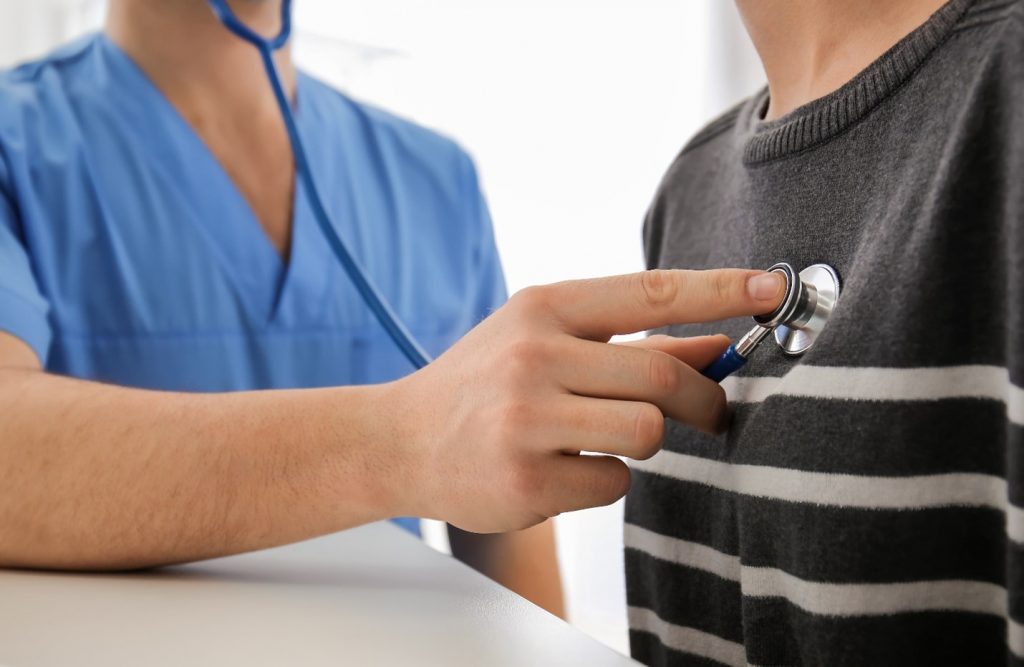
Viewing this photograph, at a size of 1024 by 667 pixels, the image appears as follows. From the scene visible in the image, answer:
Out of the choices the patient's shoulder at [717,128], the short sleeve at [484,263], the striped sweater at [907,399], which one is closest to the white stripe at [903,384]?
the striped sweater at [907,399]

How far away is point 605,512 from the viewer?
4.81ft

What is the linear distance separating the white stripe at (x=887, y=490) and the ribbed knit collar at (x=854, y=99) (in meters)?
0.21

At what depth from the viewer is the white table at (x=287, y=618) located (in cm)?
46

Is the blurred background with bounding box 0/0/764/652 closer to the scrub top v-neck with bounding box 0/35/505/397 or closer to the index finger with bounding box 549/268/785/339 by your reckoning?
the scrub top v-neck with bounding box 0/35/505/397

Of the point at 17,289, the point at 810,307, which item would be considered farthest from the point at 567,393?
the point at 17,289

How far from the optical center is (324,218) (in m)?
0.92

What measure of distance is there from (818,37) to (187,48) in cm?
81

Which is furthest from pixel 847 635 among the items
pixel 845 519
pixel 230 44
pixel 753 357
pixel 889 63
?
pixel 230 44

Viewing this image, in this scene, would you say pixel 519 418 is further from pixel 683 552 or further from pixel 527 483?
pixel 683 552

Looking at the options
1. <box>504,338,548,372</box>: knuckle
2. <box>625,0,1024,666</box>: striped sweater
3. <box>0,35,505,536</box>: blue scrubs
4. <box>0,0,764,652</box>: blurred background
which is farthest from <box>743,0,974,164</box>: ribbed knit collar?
<box>0,0,764,652</box>: blurred background

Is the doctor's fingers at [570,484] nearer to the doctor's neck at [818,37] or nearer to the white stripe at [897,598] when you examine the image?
the white stripe at [897,598]

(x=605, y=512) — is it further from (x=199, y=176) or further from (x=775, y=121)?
(x=775, y=121)

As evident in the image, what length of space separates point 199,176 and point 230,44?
0.61 ft

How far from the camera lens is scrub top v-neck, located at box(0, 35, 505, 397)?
40.6 inches
